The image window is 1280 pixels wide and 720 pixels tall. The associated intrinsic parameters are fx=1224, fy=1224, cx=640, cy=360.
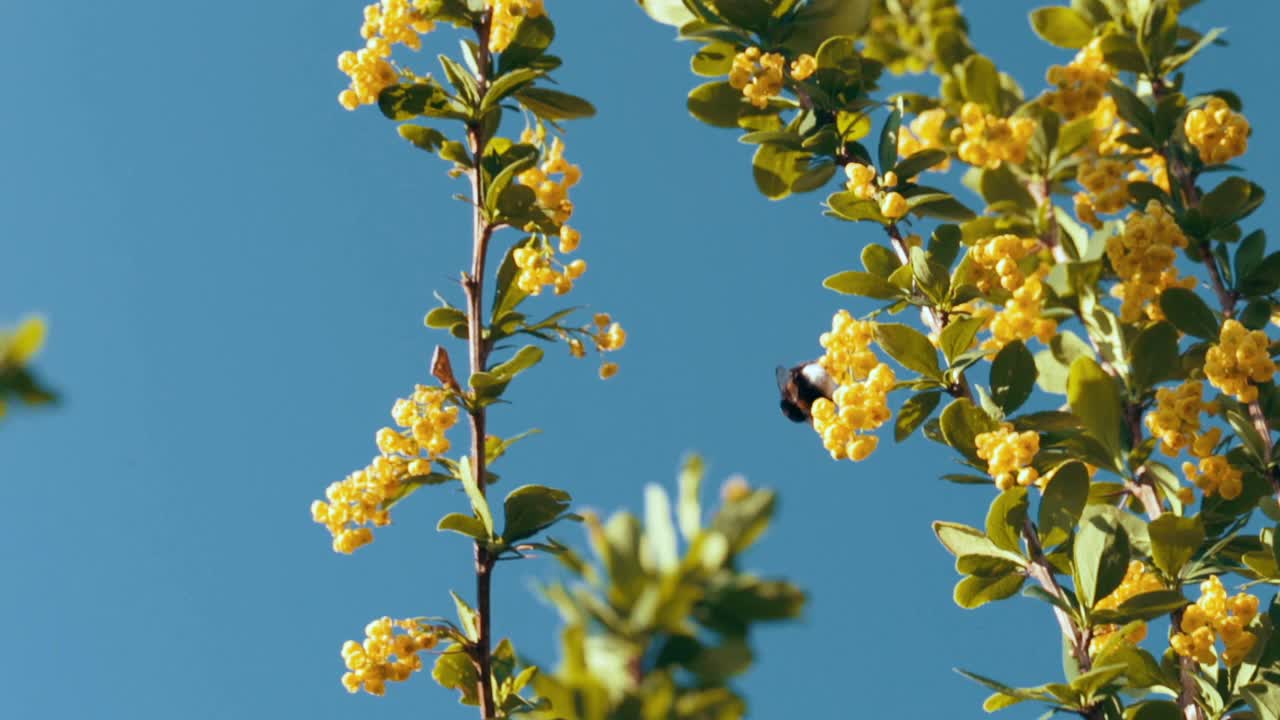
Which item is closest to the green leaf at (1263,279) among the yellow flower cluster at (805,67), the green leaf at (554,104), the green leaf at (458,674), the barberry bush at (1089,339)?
the barberry bush at (1089,339)

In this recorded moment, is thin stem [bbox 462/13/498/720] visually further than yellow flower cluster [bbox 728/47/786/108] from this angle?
No

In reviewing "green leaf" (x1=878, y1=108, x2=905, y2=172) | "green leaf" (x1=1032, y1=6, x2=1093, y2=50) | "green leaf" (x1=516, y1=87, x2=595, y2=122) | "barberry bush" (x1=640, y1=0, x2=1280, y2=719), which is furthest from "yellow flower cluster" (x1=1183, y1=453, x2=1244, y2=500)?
"green leaf" (x1=516, y1=87, x2=595, y2=122)

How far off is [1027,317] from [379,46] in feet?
4.83

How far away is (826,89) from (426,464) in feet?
3.63

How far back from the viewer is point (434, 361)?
231 cm

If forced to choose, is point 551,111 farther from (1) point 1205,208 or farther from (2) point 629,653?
(2) point 629,653

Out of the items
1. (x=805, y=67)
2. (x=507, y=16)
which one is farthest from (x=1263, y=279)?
(x=507, y=16)

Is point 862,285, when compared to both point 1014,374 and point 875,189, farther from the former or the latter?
point 1014,374

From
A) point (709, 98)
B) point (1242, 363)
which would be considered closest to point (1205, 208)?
point (1242, 363)

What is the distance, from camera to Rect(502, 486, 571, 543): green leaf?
218 cm

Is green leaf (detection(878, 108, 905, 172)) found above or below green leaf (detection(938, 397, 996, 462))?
above

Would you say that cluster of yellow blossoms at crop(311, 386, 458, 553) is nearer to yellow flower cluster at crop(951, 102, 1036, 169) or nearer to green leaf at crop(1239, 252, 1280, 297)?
yellow flower cluster at crop(951, 102, 1036, 169)

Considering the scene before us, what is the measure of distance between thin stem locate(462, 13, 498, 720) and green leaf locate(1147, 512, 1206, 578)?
1.11m

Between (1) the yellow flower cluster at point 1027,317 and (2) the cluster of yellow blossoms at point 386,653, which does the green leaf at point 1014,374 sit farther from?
(2) the cluster of yellow blossoms at point 386,653
